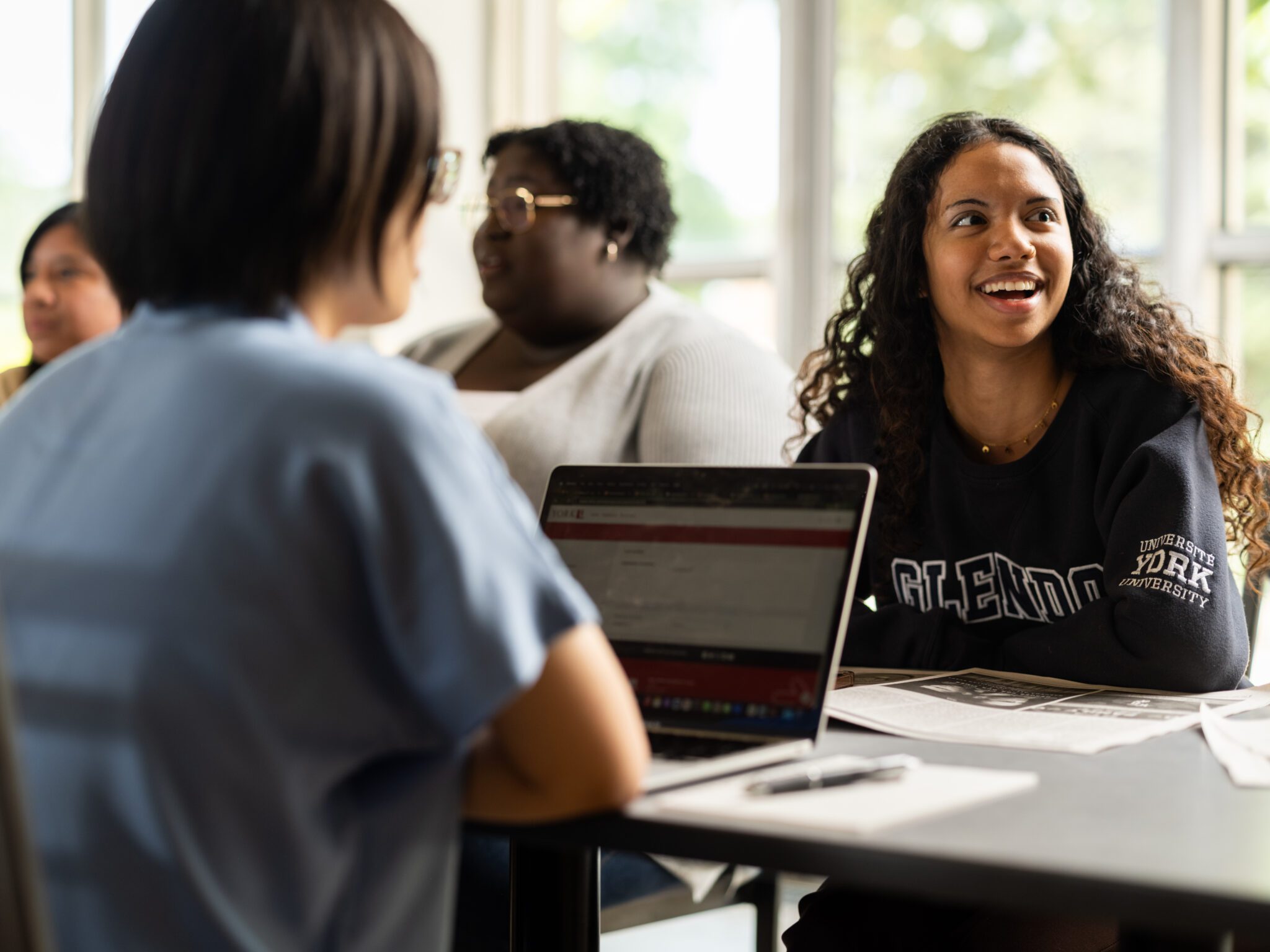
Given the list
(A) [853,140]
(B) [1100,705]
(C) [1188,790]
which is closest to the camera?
(C) [1188,790]

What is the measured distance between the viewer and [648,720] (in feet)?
3.50

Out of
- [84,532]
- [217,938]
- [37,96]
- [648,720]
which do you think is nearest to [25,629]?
[84,532]

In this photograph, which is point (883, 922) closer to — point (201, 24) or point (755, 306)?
point (201, 24)

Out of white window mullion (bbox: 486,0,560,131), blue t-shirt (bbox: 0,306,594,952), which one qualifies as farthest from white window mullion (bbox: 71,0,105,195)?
blue t-shirt (bbox: 0,306,594,952)

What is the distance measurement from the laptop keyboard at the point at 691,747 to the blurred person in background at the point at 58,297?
2.00m

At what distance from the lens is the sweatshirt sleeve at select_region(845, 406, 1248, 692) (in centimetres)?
133

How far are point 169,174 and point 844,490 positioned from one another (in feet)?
1.76

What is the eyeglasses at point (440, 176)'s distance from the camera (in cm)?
87

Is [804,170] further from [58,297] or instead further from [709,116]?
[58,297]

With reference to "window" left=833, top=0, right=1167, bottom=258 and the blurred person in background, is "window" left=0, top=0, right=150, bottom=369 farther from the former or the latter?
"window" left=833, top=0, right=1167, bottom=258

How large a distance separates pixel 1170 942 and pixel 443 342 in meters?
2.27

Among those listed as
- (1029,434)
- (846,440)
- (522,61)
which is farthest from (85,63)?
(1029,434)

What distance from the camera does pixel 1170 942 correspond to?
2.54 feet

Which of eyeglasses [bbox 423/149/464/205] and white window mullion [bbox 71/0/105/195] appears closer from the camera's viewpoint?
eyeglasses [bbox 423/149/464/205]
